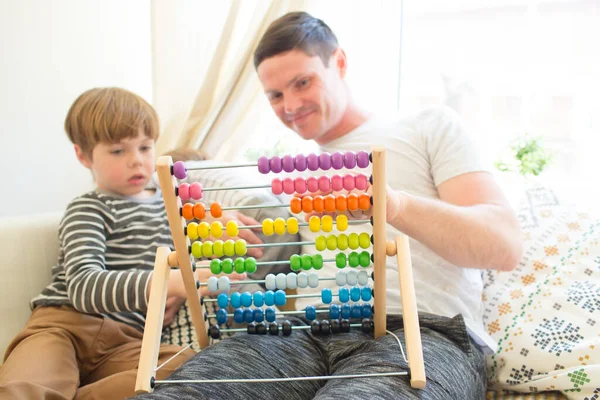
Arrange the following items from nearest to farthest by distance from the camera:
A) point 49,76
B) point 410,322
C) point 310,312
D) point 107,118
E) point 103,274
Result: point 410,322
point 310,312
point 103,274
point 107,118
point 49,76

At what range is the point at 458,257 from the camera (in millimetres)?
1110

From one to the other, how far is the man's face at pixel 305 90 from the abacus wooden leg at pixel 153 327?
559 millimetres

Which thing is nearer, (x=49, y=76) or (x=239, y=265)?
(x=239, y=265)

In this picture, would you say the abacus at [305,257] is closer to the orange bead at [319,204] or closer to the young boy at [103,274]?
the orange bead at [319,204]

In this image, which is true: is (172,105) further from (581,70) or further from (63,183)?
(581,70)

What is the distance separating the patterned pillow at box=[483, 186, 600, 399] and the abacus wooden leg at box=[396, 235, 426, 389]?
0.37 m

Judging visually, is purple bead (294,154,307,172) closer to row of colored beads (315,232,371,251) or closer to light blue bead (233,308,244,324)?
row of colored beads (315,232,371,251)

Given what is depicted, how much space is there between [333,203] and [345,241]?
0.08 meters

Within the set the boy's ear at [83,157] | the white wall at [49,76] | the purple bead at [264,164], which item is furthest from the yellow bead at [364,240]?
the white wall at [49,76]

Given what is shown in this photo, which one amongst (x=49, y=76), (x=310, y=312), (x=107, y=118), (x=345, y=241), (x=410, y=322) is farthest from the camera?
(x=49, y=76)

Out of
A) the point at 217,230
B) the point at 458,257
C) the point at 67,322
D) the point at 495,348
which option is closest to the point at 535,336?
the point at 495,348

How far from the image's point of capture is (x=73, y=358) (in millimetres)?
1215

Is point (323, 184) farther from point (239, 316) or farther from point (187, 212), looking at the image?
point (239, 316)

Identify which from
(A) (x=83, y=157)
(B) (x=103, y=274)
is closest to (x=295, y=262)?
(B) (x=103, y=274)
